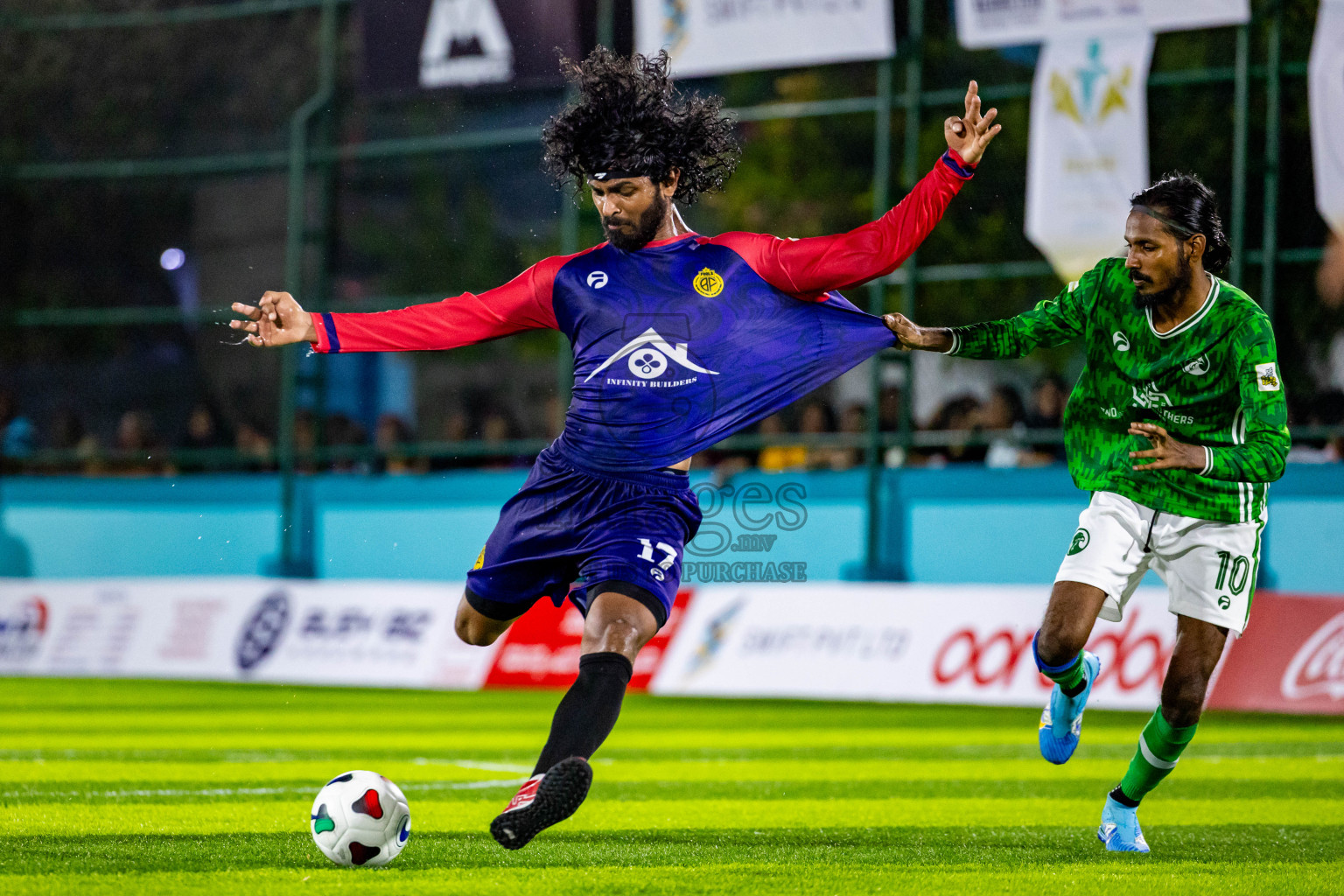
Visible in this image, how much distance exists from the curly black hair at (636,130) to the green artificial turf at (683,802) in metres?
2.26

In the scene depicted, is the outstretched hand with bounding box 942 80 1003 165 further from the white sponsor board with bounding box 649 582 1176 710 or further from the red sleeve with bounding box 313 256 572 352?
the white sponsor board with bounding box 649 582 1176 710

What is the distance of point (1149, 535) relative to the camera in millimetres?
6617

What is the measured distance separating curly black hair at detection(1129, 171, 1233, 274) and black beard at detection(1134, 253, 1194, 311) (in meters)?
0.09

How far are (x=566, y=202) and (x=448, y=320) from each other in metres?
12.0

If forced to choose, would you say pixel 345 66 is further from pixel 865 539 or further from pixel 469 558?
pixel 865 539

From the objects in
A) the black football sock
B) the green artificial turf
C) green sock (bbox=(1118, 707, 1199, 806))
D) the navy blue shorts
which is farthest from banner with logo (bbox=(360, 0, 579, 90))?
the black football sock

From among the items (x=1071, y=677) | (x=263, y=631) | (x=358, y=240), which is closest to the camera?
(x=1071, y=677)

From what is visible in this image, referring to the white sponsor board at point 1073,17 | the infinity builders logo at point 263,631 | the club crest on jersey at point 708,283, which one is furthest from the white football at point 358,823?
the white sponsor board at point 1073,17

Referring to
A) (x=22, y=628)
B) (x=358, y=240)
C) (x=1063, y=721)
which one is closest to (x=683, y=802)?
(x=1063, y=721)

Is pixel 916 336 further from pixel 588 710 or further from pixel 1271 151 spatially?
pixel 1271 151

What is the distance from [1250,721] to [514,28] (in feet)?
30.6

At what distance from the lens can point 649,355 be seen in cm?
598

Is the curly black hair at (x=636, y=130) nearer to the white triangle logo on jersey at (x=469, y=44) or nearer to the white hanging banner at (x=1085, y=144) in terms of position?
the white hanging banner at (x=1085, y=144)

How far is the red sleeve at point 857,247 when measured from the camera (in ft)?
19.6
